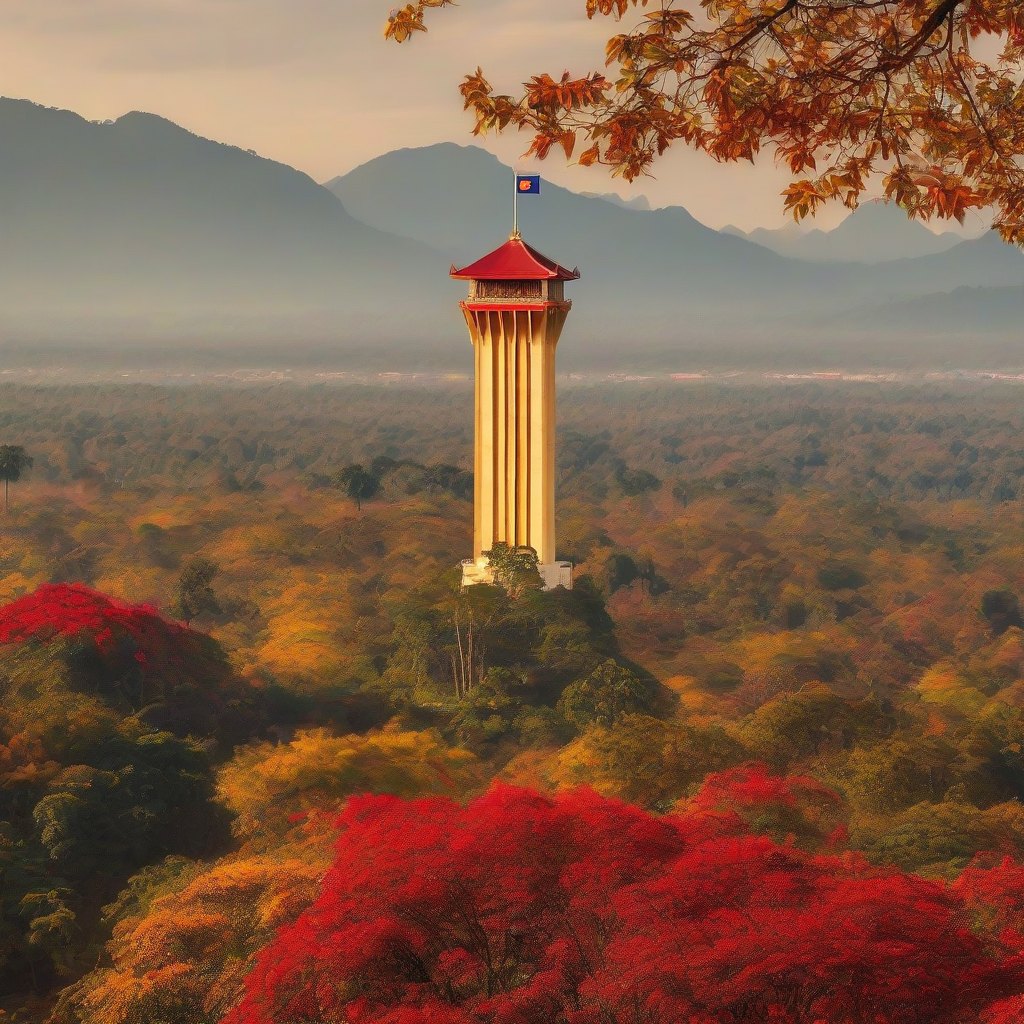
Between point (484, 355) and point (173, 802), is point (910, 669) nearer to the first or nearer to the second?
point (484, 355)

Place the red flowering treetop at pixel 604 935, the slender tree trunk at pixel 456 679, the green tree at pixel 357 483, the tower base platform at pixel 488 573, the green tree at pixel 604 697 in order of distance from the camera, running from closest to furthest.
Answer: the red flowering treetop at pixel 604 935 < the green tree at pixel 604 697 < the slender tree trunk at pixel 456 679 < the tower base platform at pixel 488 573 < the green tree at pixel 357 483

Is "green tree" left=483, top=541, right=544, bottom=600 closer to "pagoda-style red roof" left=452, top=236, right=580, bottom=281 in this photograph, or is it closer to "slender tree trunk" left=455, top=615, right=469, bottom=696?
"slender tree trunk" left=455, top=615, right=469, bottom=696

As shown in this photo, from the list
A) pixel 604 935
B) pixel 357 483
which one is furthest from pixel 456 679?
pixel 357 483

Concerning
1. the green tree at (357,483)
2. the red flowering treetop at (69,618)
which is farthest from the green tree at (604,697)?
the green tree at (357,483)

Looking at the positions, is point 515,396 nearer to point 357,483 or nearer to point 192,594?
point 192,594

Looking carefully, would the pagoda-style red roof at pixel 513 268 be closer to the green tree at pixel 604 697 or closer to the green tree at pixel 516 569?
the green tree at pixel 516 569

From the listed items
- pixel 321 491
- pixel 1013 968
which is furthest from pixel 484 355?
pixel 321 491

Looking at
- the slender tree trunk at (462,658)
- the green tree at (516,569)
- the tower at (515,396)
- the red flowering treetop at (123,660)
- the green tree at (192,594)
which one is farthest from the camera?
the green tree at (192,594)
